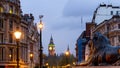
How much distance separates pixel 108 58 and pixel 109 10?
248ft

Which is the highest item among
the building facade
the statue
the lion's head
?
the building facade

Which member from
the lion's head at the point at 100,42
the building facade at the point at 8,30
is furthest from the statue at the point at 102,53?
the building facade at the point at 8,30

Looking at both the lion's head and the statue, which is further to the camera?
the lion's head

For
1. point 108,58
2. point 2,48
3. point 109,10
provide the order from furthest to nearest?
point 109,10, point 2,48, point 108,58

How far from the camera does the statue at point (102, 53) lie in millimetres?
24848

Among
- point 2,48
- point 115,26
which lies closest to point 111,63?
point 2,48

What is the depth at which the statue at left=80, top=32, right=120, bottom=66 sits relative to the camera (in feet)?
81.5

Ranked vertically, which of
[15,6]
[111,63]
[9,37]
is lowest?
[111,63]

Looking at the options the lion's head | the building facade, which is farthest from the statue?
the building facade

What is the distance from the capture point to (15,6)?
83.1 meters

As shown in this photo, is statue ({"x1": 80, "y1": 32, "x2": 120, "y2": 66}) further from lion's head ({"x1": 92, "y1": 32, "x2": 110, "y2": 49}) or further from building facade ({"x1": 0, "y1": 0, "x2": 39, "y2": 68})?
building facade ({"x1": 0, "y1": 0, "x2": 39, "y2": 68})

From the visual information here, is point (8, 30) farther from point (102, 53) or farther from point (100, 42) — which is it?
point (102, 53)

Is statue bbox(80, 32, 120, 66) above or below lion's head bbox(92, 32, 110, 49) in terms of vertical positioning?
below

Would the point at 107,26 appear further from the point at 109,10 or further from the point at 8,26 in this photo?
the point at 8,26
